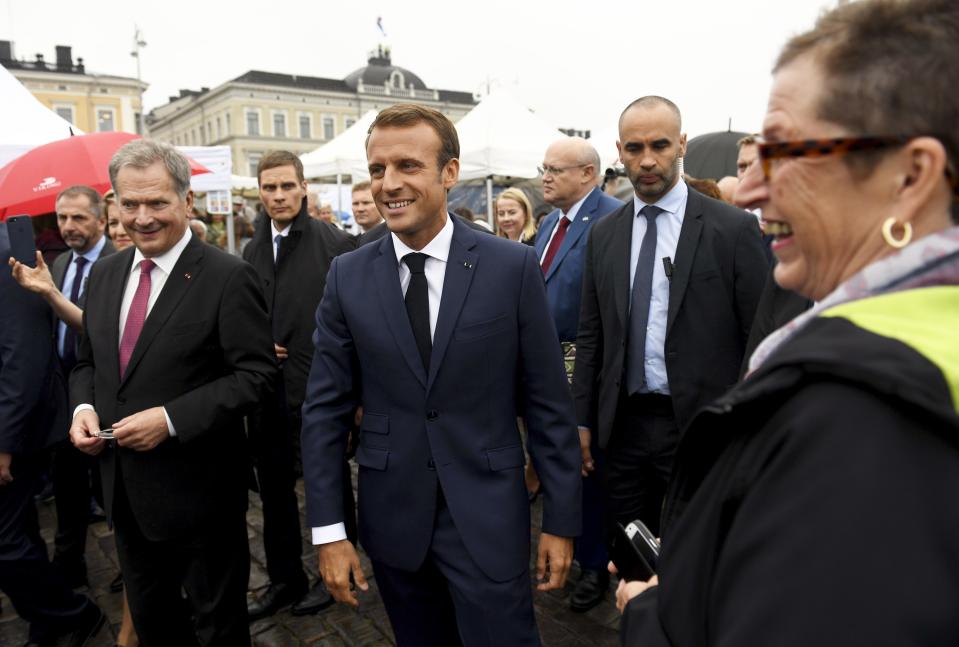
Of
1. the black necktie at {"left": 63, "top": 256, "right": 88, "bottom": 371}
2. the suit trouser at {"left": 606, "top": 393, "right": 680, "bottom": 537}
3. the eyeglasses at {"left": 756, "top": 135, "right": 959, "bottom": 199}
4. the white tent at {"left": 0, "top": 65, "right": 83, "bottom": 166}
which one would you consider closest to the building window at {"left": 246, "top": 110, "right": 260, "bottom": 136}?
the white tent at {"left": 0, "top": 65, "right": 83, "bottom": 166}

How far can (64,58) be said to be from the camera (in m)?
55.7

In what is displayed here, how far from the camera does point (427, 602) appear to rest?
2166 millimetres

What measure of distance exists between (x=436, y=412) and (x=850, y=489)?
1.45m

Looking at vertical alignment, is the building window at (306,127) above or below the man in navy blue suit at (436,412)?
above

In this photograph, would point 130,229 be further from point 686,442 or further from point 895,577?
point 895,577

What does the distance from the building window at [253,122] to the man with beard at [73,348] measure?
68.5 m

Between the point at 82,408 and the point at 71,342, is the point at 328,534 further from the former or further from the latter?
the point at 71,342

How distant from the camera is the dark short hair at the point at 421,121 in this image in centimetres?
212

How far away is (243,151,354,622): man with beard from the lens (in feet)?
11.6

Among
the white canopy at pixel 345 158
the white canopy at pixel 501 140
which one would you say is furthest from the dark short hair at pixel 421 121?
the white canopy at pixel 345 158

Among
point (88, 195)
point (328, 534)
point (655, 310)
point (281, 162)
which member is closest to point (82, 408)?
point (328, 534)

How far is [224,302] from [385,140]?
39.7 inches

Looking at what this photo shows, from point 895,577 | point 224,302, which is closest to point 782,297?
point 895,577

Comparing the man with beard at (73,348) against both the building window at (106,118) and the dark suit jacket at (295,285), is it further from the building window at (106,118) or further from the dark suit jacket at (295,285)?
the building window at (106,118)
